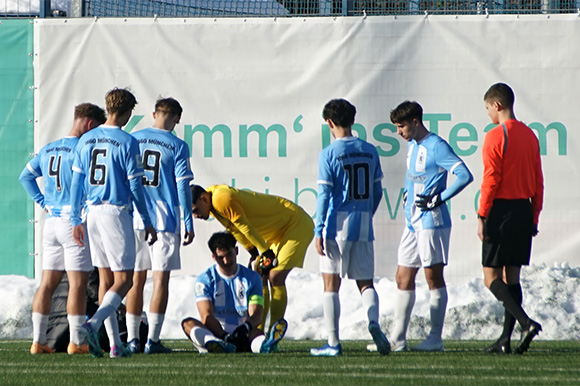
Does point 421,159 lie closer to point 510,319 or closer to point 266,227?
point 510,319

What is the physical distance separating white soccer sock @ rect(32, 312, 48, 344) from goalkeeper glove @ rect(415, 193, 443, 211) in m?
3.14

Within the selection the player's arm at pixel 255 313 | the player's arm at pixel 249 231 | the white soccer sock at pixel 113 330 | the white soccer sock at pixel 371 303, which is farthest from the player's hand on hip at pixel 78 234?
the white soccer sock at pixel 371 303

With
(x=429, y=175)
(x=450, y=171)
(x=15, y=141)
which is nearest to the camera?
(x=450, y=171)

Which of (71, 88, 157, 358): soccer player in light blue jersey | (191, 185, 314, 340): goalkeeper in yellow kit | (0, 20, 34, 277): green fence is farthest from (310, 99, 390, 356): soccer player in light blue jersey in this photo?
(0, 20, 34, 277): green fence

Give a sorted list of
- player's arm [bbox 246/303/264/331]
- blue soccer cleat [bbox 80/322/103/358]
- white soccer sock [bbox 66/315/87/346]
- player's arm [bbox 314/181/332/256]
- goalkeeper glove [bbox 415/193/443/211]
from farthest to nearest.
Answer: player's arm [bbox 246/303/264/331] < white soccer sock [bbox 66/315/87/346] < goalkeeper glove [bbox 415/193/443/211] < player's arm [bbox 314/181/332/256] < blue soccer cleat [bbox 80/322/103/358]

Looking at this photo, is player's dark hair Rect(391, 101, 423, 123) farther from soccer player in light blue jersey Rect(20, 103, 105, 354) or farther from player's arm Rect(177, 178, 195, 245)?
soccer player in light blue jersey Rect(20, 103, 105, 354)

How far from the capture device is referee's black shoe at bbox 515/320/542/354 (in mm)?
7175

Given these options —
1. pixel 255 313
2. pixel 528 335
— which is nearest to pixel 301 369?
pixel 255 313

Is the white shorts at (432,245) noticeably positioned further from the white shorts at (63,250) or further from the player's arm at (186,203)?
the white shorts at (63,250)

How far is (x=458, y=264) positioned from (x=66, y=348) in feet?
15.9

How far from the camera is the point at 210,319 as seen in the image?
318 inches

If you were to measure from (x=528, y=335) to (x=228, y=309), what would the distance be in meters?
2.45

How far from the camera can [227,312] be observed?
8289 mm

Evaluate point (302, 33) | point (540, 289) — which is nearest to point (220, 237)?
point (540, 289)
